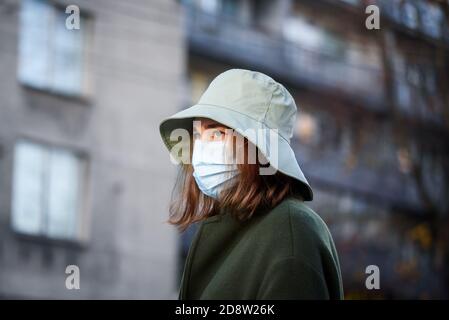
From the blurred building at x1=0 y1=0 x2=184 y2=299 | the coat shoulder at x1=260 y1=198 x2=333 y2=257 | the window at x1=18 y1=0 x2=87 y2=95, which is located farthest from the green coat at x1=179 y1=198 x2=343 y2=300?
the window at x1=18 y1=0 x2=87 y2=95

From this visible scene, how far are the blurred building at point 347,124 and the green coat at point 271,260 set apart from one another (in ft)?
60.2

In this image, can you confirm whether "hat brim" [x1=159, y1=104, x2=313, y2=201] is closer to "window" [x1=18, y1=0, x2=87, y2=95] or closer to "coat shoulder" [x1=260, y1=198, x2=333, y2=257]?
"coat shoulder" [x1=260, y1=198, x2=333, y2=257]

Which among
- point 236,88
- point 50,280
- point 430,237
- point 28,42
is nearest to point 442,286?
point 430,237

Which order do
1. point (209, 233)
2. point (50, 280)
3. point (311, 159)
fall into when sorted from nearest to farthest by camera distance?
point (209, 233) < point (50, 280) < point (311, 159)

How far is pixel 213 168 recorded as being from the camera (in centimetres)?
319

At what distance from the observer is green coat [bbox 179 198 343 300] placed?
287cm

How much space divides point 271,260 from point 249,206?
193mm

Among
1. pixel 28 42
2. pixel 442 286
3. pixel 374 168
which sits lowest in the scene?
pixel 442 286

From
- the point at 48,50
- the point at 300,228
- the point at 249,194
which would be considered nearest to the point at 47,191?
the point at 48,50

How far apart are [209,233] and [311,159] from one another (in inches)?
921

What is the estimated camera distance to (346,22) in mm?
26969

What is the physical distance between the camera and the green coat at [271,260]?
113 inches

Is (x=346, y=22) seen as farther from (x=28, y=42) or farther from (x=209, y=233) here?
(x=209, y=233)
